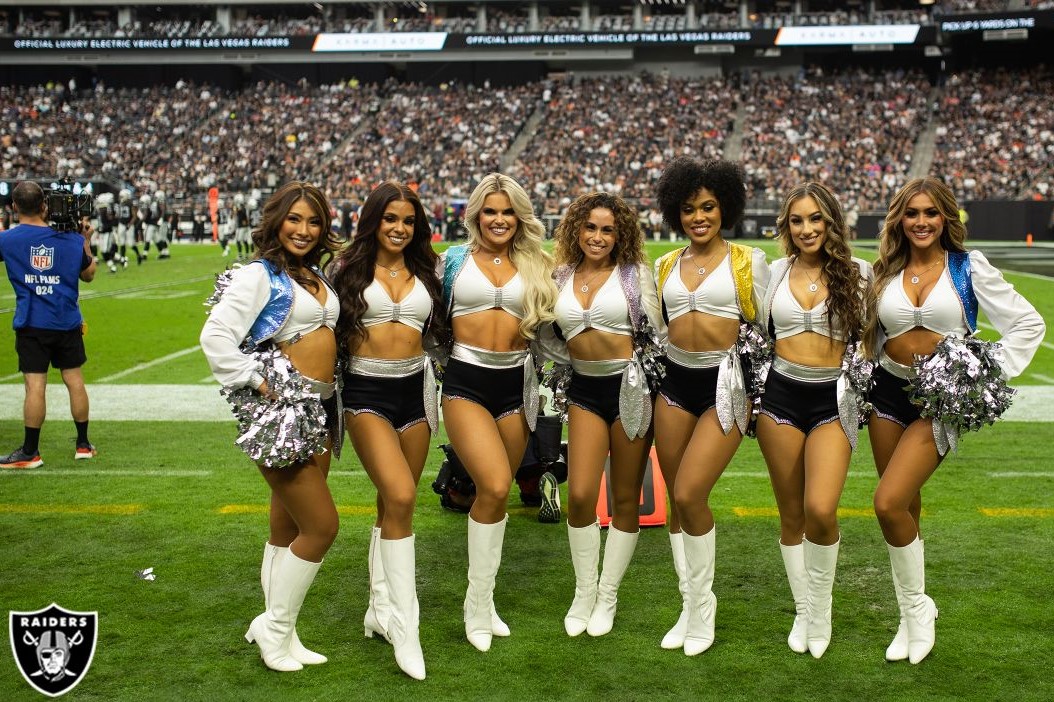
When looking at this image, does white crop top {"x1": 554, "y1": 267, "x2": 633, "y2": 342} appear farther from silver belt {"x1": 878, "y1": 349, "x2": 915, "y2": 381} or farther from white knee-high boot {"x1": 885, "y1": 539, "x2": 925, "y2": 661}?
white knee-high boot {"x1": 885, "y1": 539, "x2": 925, "y2": 661}

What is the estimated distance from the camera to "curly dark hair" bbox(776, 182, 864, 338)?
12.8ft

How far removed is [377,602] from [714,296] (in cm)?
171

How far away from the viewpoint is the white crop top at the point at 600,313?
4172 mm

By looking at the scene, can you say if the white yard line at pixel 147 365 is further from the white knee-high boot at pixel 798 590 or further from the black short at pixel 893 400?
the black short at pixel 893 400

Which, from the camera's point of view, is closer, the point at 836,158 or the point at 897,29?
the point at 836,158

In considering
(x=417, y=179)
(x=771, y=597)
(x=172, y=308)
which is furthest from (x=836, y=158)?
(x=771, y=597)

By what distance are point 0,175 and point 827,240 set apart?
42.9 meters

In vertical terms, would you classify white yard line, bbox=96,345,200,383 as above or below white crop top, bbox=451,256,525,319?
below

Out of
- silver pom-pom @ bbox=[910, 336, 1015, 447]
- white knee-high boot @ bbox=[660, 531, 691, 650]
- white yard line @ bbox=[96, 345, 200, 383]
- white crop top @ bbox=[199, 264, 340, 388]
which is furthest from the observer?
white yard line @ bbox=[96, 345, 200, 383]

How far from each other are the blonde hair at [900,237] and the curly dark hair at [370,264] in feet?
5.20

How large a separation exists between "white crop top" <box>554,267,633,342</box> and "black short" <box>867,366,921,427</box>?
0.94 meters

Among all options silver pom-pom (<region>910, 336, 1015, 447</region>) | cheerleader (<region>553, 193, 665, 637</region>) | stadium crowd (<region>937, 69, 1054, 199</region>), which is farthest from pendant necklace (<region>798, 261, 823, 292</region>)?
stadium crowd (<region>937, 69, 1054, 199</region>)

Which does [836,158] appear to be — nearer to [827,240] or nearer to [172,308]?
[172,308]

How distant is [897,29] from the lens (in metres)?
40.5
